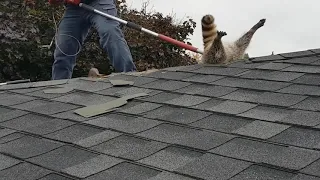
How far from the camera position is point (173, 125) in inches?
90.5

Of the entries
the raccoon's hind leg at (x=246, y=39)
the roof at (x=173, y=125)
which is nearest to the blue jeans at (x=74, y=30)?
the raccoon's hind leg at (x=246, y=39)

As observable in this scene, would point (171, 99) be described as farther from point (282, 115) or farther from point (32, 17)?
point (32, 17)

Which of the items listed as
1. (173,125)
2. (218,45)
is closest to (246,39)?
(218,45)

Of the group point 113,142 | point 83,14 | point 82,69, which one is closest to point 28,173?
point 113,142

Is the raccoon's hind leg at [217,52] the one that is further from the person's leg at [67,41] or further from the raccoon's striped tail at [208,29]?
the person's leg at [67,41]

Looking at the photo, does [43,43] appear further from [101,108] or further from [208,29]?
→ [101,108]

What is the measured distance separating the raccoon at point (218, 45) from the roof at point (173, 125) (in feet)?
0.54

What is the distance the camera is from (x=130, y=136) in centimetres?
219

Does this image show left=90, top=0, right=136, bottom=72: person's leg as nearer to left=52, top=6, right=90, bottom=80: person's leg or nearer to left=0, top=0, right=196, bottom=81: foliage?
left=52, top=6, right=90, bottom=80: person's leg

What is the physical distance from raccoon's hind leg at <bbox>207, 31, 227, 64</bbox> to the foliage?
3734 millimetres

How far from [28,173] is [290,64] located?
1.91 m

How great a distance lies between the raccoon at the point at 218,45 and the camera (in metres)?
3.51

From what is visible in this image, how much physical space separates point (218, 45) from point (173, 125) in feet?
4.43

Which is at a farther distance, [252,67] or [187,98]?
[252,67]
